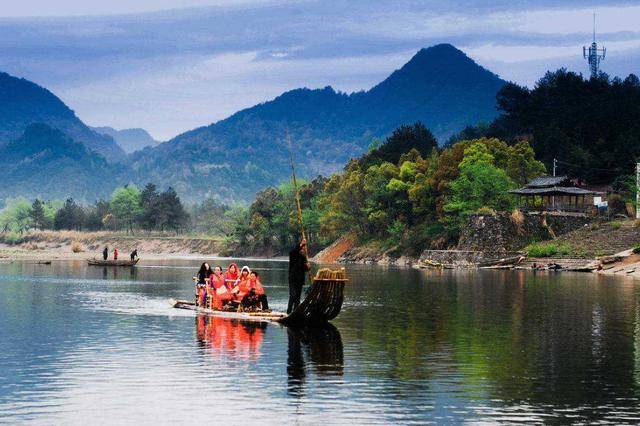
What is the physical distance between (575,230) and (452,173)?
850 inches

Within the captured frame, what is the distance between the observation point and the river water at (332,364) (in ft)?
83.8

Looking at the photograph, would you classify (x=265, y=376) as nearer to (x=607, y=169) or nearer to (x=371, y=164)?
(x=607, y=169)

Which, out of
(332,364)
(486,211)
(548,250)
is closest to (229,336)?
(332,364)

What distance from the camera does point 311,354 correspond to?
35.9 meters

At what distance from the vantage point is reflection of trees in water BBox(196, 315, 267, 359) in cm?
3669

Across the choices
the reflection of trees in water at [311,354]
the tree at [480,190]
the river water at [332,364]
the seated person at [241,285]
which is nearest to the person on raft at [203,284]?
the river water at [332,364]

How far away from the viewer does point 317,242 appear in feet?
590

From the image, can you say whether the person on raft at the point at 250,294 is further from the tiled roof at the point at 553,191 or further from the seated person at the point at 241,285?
the tiled roof at the point at 553,191

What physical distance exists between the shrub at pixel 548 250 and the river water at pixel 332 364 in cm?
5186

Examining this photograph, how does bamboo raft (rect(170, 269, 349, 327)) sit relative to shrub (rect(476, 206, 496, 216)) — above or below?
below

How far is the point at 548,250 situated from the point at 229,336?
78029mm

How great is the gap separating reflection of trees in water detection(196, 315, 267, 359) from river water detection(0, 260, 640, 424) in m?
0.08

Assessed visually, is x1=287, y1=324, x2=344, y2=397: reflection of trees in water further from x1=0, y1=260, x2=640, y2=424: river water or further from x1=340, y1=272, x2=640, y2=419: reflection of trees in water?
x1=340, y1=272, x2=640, y2=419: reflection of trees in water

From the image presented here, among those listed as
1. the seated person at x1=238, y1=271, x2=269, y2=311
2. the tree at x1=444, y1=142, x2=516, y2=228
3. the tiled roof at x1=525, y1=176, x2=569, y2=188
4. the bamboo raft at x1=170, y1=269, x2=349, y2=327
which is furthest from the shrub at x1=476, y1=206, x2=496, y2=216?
the bamboo raft at x1=170, y1=269, x2=349, y2=327
